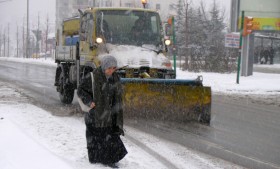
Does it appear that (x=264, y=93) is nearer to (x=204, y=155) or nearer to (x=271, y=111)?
(x=271, y=111)

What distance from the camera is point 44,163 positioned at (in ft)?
18.2

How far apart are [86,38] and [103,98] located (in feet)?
18.1

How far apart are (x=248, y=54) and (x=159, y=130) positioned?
657 inches

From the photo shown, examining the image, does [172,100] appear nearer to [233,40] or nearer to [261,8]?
[233,40]

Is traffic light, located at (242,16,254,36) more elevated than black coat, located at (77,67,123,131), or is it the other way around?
traffic light, located at (242,16,254,36)

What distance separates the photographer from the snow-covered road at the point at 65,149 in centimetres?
576

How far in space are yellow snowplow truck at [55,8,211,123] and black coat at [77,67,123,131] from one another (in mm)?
3781

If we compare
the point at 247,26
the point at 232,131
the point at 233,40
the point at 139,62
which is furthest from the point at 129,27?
the point at 233,40

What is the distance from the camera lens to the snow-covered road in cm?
576

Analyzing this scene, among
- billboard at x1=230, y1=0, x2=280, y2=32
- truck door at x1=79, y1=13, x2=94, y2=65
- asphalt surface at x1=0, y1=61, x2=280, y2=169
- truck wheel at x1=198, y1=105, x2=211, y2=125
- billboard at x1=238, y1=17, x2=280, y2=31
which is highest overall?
billboard at x1=230, y1=0, x2=280, y2=32

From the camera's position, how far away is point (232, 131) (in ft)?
28.9

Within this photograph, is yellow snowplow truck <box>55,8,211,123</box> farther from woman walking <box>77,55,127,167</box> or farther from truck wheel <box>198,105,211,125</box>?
woman walking <box>77,55,127,167</box>

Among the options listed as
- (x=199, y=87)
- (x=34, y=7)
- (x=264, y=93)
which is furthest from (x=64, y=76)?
(x=34, y=7)

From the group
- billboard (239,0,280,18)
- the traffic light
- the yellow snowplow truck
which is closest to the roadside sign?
the traffic light
